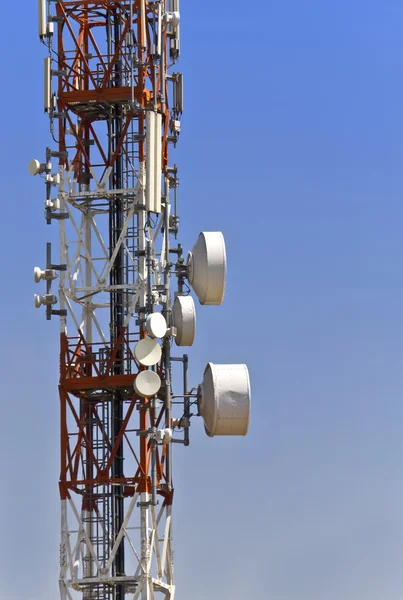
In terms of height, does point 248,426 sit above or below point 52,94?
below

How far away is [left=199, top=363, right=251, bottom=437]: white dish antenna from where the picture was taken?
89.7 meters

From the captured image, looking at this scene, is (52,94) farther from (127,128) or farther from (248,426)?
(248,426)

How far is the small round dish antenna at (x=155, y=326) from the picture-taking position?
8806cm

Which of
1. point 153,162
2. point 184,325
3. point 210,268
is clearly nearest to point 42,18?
point 153,162

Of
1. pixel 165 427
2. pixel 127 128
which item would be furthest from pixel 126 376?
pixel 127 128

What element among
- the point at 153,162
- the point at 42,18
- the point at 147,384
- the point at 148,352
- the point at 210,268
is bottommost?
the point at 147,384

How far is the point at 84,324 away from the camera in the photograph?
91.7 meters

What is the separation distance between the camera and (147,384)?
87.6 m

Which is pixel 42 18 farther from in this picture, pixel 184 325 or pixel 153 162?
pixel 184 325

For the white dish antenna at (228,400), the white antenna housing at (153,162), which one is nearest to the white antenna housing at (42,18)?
the white antenna housing at (153,162)

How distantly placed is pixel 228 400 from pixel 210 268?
5022 millimetres

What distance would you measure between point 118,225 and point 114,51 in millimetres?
6554

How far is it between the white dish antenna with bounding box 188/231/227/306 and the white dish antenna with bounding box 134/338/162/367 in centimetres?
400

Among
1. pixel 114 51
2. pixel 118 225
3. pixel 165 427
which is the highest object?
pixel 114 51
